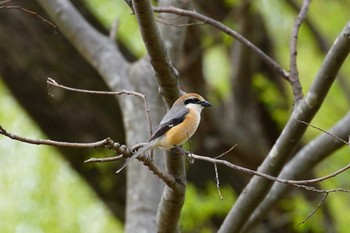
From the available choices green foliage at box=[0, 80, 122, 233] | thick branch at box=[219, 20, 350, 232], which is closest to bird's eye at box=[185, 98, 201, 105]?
thick branch at box=[219, 20, 350, 232]

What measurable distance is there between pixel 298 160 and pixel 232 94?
3254mm

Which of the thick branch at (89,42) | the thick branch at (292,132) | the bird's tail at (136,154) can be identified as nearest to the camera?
the bird's tail at (136,154)

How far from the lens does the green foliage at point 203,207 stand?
21.3 ft

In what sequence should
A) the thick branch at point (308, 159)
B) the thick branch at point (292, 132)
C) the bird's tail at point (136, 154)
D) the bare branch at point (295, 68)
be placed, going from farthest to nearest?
the thick branch at point (308, 159) → the bare branch at point (295, 68) → the thick branch at point (292, 132) → the bird's tail at point (136, 154)

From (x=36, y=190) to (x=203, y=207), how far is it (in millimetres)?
3199

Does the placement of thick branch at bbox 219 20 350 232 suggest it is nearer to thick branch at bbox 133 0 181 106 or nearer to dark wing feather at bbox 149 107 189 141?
dark wing feather at bbox 149 107 189 141

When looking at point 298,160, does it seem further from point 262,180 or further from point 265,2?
point 265,2

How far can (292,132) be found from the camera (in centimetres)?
407

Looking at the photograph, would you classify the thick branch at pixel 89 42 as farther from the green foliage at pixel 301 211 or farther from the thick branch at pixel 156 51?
the green foliage at pixel 301 211

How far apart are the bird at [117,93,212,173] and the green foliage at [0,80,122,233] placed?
192 inches

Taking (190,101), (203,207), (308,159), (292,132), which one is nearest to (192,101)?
(190,101)

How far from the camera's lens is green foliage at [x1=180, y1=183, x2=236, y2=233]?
21.3 ft

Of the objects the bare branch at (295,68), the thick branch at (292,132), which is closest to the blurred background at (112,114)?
the thick branch at (292,132)

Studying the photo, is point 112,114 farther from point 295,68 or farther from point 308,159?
point 295,68
